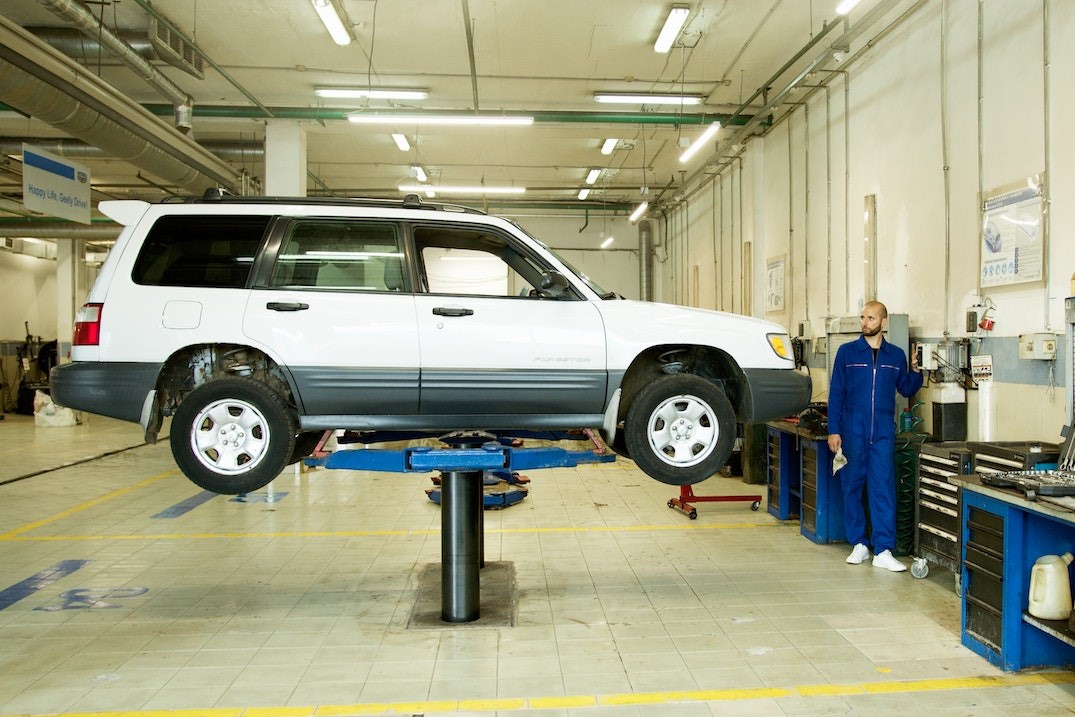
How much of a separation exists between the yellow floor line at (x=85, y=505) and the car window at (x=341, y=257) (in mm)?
4508

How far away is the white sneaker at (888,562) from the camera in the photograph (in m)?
5.05

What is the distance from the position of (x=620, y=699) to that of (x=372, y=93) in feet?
24.5

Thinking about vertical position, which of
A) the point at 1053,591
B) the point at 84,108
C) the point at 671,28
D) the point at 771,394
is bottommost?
the point at 1053,591

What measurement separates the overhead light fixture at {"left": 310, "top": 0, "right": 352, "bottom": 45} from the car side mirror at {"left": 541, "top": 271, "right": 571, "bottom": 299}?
374 centimetres

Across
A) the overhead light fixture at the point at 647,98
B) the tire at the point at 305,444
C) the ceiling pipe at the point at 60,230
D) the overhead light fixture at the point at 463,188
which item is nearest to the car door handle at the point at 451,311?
the tire at the point at 305,444

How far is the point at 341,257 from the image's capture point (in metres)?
3.73

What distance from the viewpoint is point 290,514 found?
22.6ft

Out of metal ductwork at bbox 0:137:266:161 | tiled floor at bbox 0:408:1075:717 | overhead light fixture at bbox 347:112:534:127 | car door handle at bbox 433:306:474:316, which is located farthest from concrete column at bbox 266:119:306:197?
car door handle at bbox 433:306:474:316

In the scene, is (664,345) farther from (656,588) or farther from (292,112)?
(292,112)

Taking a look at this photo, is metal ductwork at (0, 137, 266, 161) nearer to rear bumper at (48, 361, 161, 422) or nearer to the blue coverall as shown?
rear bumper at (48, 361, 161, 422)

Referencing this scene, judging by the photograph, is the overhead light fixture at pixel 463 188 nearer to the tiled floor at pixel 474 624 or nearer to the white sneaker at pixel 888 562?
the tiled floor at pixel 474 624

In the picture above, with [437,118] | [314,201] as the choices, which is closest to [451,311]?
[314,201]

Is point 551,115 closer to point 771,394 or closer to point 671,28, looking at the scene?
point 671,28

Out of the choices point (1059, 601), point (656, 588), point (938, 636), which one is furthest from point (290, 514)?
point (1059, 601)
